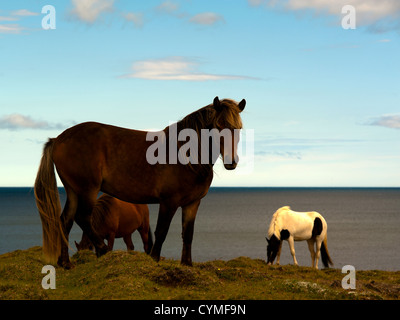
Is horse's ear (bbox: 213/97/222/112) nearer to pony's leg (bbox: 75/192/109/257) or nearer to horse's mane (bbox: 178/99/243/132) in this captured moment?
horse's mane (bbox: 178/99/243/132)

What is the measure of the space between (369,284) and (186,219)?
149 inches

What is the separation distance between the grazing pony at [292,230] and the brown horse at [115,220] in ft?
12.4

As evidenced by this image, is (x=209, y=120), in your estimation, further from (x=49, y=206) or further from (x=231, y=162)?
(x=49, y=206)

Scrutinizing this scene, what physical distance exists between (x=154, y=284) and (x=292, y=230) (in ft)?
27.1

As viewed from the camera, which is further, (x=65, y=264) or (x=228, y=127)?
(x=65, y=264)

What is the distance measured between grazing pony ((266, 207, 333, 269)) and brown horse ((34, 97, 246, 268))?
5.96 metres

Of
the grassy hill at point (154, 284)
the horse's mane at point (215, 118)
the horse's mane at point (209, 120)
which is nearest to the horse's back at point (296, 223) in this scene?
the grassy hill at point (154, 284)

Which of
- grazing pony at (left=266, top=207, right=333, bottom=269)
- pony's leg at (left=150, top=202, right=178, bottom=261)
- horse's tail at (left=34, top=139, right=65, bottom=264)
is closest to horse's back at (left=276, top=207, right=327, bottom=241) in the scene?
grazing pony at (left=266, top=207, right=333, bottom=269)

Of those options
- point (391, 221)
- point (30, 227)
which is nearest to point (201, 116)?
point (30, 227)

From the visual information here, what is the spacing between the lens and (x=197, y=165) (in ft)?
31.2

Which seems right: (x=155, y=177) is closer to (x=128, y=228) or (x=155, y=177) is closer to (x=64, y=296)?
(x=64, y=296)

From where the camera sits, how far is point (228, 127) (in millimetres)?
8953

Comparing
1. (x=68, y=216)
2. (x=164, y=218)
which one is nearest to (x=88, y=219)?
(x=68, y=216)

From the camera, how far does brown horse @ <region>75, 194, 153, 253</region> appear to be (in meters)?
13.9
